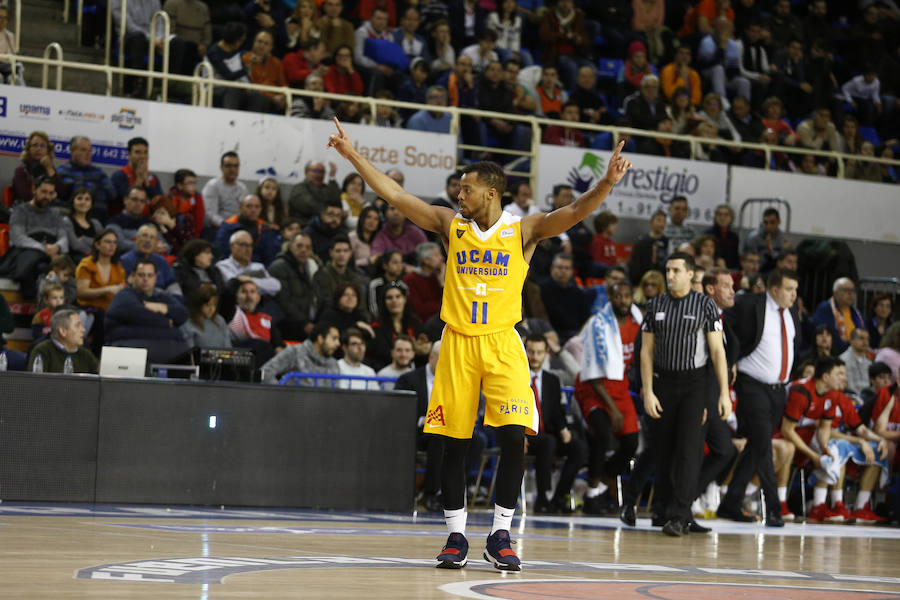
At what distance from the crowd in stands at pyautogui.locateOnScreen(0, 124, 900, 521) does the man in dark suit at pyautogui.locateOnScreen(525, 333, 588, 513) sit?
0.05 feet

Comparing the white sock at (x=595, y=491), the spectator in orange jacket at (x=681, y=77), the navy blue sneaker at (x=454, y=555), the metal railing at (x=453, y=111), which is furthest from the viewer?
the spectator in orange jacket at (x=681, y=77)

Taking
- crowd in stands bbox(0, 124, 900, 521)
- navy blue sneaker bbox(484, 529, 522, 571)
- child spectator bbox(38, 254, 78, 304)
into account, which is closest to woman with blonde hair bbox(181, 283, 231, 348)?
crowd in stands bbox(0, 124, 900, 521)

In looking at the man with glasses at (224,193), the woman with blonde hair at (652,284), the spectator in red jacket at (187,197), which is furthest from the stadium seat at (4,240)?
the woman with blonde hair at (652,284)

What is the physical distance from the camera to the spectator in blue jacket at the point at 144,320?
11516mm

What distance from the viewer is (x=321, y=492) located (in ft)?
34.7

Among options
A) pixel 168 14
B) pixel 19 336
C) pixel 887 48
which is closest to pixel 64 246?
pixel 19 336

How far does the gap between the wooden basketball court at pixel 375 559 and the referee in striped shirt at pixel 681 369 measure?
16.4 inches

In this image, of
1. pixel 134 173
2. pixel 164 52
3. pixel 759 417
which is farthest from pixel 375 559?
pixel 164 52

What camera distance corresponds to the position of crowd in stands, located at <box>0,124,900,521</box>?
11.9 metres

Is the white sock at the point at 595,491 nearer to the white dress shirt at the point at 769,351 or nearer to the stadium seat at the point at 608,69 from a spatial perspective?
the white dress shirt at the point at 769,351

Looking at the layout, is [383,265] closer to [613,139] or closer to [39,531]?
[613,139]

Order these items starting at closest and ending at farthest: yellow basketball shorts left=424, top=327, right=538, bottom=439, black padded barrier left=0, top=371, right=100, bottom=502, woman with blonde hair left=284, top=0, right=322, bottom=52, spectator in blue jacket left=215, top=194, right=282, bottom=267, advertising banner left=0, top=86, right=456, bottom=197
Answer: yellow basketball shorts left=424, top=327, right=538, bottom=439, black padded barrier left=0, top=371, right=100, bottom=502, advertising banner left=0, top=86, right=456, bottom=197, spectator in blue jacket left=215, top=194, right=282, bottom=267, woman with blonde hair left=284, top=0, right=322, bottom=52

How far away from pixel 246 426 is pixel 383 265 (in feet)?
13.4

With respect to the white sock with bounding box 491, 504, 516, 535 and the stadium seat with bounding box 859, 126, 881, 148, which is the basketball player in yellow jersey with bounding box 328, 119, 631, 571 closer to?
the white sock with bounding box 491, 504, 516, 535
